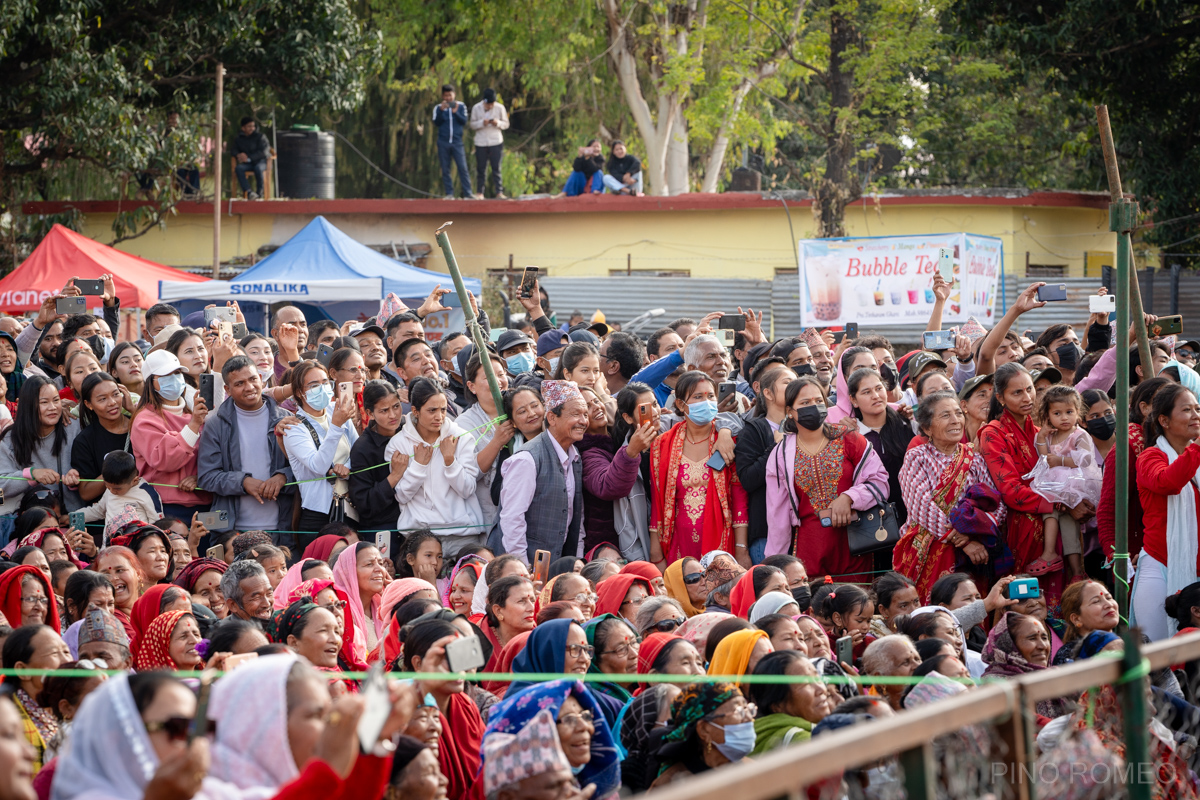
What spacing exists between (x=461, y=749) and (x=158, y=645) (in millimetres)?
1506

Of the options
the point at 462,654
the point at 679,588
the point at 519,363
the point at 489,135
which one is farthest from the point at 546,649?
the point at 489,135

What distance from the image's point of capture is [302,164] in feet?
64.6

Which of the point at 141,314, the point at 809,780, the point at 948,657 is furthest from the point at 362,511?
the point at 141,314

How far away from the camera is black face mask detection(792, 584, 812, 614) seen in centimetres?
563

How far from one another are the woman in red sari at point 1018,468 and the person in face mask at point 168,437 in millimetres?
4012

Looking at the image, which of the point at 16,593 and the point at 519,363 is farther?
the point at 519,363

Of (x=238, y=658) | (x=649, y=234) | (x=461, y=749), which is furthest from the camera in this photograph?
(x=649, y=234)

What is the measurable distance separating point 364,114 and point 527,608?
21.2m

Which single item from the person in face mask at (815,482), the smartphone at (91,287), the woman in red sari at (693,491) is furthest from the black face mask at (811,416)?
the smartphone at (91,287)

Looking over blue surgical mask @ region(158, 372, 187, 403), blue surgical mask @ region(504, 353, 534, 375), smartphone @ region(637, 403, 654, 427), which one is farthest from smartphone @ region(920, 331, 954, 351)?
blue surgical mask @ region(158, 372, 187, 403)

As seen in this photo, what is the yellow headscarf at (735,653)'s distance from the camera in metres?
4.44

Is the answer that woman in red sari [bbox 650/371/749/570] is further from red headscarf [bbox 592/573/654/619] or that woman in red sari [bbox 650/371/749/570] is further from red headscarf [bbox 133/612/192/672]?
red headscarf [bbox 133/612/192/672]

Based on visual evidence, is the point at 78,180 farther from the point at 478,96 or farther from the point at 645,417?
the point at 645,417

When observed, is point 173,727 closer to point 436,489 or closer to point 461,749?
point 461,749
